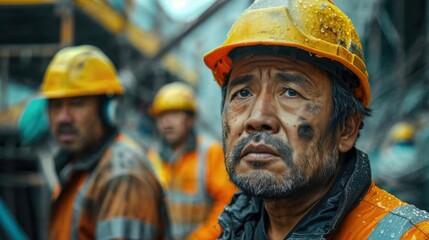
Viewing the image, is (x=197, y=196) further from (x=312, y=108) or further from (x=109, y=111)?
(x=312, y=108)

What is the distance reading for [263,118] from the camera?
2.26 metres

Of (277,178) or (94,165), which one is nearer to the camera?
(277,178)

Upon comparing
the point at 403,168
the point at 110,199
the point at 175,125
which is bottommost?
the point at 403,168

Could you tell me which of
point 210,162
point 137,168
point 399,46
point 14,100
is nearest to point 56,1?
point 14,100

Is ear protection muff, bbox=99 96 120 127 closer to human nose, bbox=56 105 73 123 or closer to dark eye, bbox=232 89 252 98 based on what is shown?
human nose, bbox=56 105 73 123

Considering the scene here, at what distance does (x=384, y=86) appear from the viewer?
995cm

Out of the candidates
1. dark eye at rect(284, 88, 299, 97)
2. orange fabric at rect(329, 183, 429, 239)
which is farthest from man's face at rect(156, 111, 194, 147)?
orange fabric at rect(329, 183, 429, 239)

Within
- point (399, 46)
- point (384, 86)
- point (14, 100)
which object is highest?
point (399, 46)

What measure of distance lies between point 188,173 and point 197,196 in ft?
1.07

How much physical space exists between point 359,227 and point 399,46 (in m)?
5.18

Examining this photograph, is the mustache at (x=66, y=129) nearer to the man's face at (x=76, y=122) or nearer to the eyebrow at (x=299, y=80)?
the man's face at (x=76, y=122)

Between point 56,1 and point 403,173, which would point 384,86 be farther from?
point 56,1

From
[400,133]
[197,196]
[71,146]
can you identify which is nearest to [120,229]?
[71,146]

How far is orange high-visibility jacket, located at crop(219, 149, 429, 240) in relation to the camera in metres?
2.04
